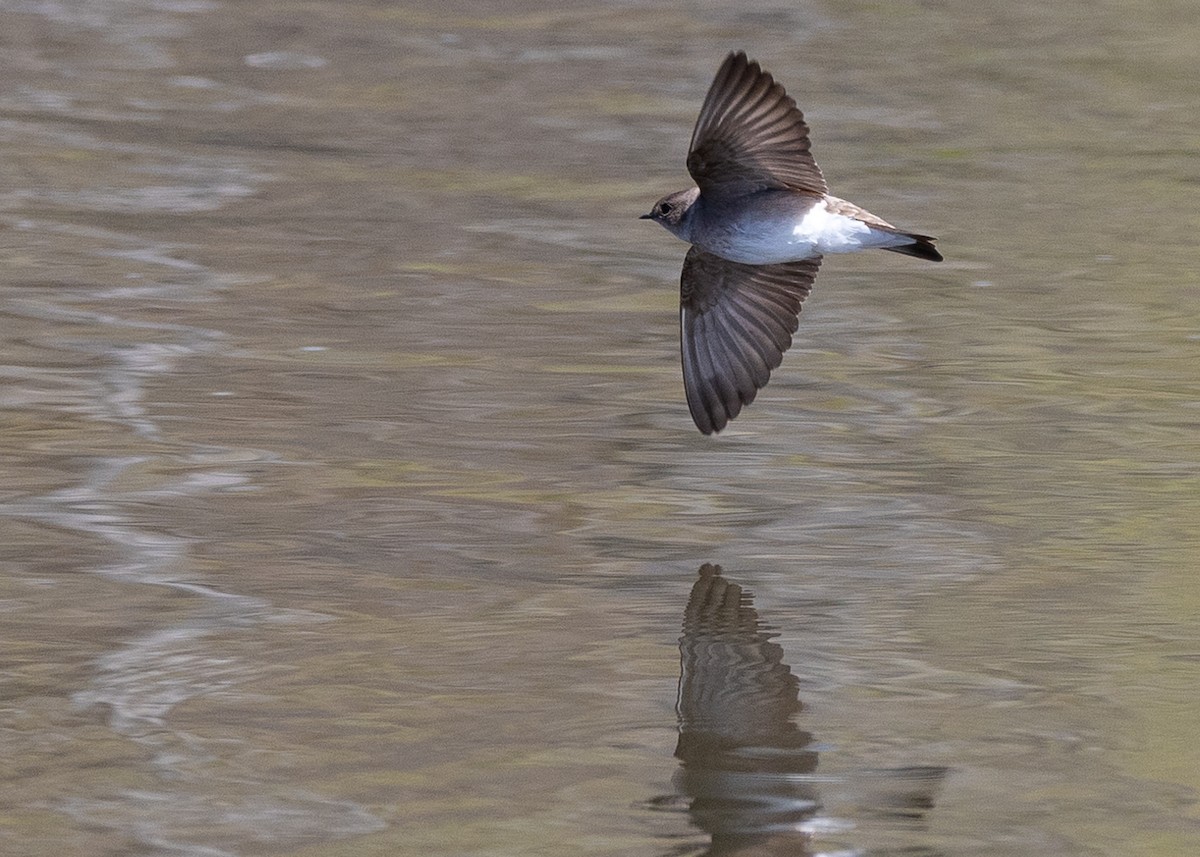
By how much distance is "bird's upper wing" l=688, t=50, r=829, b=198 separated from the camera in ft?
16.3

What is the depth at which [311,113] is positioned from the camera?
9773mm

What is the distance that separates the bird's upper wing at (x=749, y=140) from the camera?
496cm

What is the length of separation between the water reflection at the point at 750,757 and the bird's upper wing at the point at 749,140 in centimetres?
107

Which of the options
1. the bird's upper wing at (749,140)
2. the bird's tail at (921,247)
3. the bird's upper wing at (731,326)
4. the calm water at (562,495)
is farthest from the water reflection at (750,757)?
the bird's upper wing at (749,140)

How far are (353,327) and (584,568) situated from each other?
209 centimetres

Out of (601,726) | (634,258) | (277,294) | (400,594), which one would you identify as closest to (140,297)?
(277,294)

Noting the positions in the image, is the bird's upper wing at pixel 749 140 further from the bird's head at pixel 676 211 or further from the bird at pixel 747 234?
the bird's head at pixel 676 211

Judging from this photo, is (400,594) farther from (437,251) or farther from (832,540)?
(437,251)

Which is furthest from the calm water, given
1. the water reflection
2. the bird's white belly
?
the bird's white belly

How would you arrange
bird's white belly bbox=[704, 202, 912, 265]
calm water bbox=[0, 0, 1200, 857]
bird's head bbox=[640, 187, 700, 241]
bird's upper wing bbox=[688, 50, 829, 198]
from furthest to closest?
bird's head bbox=[640, 187, 700, 241]
bird's white belly bbox=[704, 202, 912, 265]
bird's upper wing bbox=[688, 50, 829, 198]
calm water bbox=[0, 0, 1200, 857]

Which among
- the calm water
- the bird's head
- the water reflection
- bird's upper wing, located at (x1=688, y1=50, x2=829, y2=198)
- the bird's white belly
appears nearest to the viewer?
the water reflection

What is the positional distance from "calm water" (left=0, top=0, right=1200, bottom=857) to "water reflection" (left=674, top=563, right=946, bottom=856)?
12mm

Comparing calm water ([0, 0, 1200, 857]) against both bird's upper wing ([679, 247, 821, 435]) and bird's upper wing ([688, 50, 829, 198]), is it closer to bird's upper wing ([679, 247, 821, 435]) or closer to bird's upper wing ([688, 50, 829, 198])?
bird's upper wing ([679, 247, 821, 435])

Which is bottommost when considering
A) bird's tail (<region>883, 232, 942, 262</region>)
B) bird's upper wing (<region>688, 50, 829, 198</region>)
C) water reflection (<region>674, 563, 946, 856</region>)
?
water reflection (<region>674, 563, 946, 856</region>)
